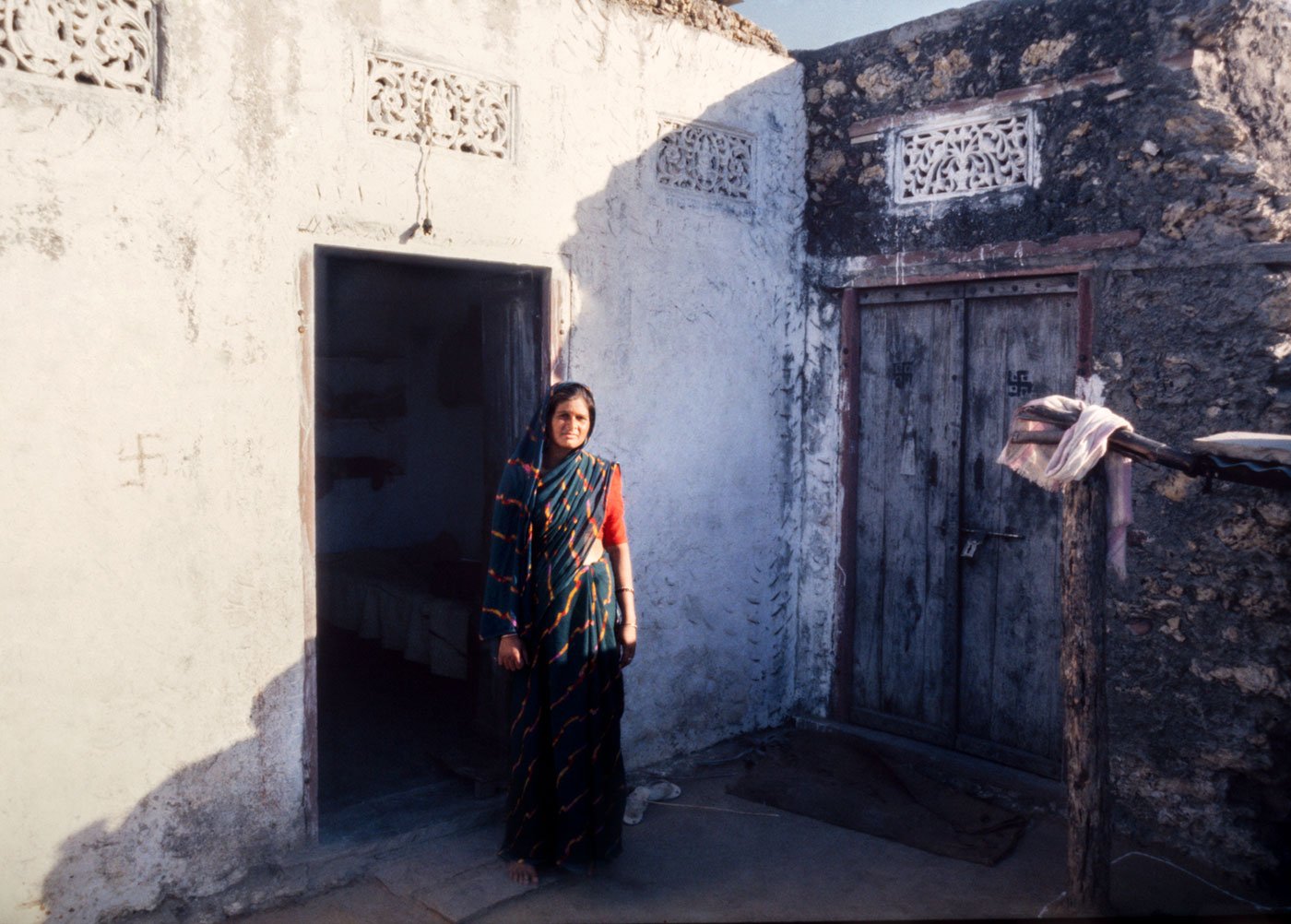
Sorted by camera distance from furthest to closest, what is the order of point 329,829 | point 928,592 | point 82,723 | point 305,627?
point 928,592
point 329,829
point 305,627
point 82,723

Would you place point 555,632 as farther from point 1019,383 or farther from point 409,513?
point 409,513

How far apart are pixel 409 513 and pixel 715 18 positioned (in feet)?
12.4

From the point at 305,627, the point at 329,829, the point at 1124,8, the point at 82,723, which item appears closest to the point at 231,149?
the point at 305,627

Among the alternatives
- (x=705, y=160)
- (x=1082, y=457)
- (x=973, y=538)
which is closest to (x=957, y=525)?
(x=973, y=538)

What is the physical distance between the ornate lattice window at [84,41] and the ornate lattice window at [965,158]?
10.5 ft

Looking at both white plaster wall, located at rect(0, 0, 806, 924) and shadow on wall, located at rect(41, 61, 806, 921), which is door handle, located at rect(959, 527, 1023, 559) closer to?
shadow on wall, located at rect(41, 61, 806, 921)

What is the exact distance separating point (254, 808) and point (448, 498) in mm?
3657

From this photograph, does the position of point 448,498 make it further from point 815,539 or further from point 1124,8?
point 1124,8

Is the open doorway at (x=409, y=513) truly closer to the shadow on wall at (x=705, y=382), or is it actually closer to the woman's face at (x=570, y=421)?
the shadow on wall at (x=705, y=382)

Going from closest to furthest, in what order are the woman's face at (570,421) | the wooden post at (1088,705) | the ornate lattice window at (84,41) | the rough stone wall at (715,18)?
the ornate lattice window at (84,41) < the wooden post at (1088,705) < the woman's face at (570,421) < the rough stone wall at (715,18)

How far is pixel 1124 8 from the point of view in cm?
405

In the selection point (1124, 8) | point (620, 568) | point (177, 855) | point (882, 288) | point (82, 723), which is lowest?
point (177, 855)

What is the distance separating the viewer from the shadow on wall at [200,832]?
3.11 meters

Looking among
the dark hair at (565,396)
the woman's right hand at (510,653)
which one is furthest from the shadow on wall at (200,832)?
the dark hair at (565,396)
